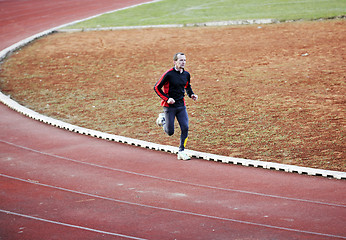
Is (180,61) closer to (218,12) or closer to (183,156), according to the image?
(183,156)

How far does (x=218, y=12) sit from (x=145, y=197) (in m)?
21.4

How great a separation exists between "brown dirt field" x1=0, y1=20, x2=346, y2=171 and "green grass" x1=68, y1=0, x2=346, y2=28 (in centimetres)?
203

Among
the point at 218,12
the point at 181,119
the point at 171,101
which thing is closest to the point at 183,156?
the point at 181,119

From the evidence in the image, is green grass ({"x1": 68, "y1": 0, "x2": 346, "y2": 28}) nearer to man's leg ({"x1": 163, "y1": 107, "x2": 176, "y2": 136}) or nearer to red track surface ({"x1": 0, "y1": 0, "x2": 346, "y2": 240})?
man's leg ({"x1": 163, "y1": 107, "x2": 176, "y2": 136})

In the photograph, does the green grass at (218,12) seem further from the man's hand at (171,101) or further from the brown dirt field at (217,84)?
the man's hand at (171,101)

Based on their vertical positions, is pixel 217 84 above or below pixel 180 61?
below

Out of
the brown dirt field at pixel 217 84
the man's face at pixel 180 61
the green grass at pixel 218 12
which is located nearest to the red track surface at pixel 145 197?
the brown dirt field at pixel 217 84

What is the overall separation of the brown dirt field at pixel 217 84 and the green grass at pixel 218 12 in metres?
2.03

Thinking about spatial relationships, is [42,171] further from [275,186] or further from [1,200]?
[275,186]

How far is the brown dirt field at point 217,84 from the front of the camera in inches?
408

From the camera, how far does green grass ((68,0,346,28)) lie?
24234 millimetres

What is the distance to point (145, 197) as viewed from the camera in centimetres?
767

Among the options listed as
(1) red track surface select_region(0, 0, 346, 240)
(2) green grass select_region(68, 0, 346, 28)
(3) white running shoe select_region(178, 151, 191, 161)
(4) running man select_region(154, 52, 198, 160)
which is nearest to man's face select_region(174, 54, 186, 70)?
(4) running man select_region(154, 52, 198, 160)

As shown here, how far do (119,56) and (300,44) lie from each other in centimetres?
677
